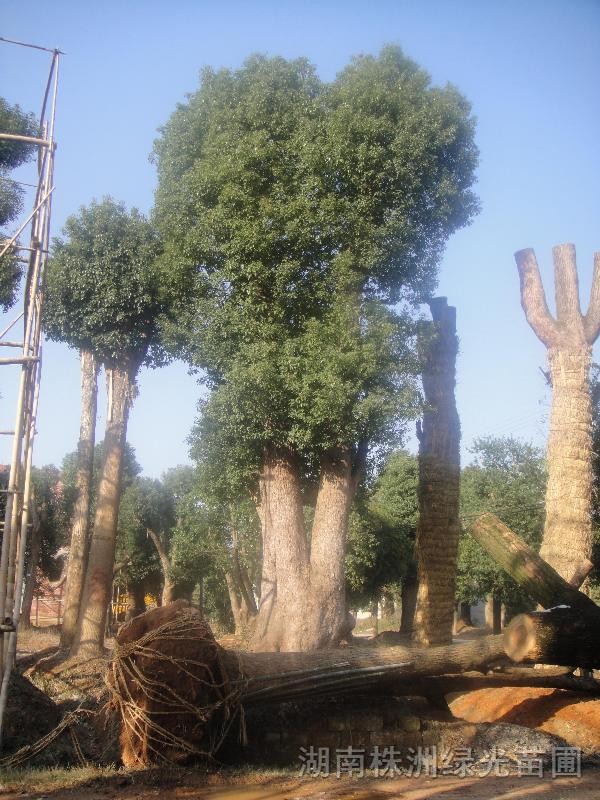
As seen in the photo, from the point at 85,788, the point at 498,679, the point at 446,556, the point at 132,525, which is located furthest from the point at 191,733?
the point at 132,525

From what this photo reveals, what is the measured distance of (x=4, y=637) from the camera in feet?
27.3

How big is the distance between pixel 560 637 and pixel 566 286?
863 cm

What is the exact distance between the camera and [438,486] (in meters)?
14.6

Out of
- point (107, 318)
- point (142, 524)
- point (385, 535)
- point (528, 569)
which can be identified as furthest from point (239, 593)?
point (528, 569)

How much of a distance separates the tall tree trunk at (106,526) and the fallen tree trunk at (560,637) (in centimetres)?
1084

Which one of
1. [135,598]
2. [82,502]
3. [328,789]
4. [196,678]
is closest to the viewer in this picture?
[328,789]

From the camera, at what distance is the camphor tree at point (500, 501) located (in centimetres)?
2875

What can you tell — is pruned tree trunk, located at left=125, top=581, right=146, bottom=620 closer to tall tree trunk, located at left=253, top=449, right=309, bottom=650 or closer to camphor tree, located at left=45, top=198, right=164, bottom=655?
camphor tree, located at left=45, top=198, right=164, bottom=655

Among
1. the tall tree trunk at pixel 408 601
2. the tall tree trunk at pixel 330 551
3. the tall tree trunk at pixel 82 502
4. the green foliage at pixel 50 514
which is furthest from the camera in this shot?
the tall tree trunk at pixel 408 601

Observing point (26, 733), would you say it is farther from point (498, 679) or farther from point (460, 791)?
point (498, 679)

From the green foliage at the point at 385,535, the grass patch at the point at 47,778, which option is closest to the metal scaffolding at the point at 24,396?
the grass patch at the point at 47,778

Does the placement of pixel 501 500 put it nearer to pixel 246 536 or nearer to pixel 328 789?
pixel 246 536

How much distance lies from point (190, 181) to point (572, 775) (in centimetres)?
1250

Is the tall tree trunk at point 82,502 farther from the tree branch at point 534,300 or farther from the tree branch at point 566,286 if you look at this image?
the tree branch at point 566,286
